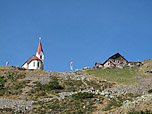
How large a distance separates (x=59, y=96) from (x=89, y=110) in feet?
39.5

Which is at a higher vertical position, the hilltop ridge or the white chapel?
the white chapel

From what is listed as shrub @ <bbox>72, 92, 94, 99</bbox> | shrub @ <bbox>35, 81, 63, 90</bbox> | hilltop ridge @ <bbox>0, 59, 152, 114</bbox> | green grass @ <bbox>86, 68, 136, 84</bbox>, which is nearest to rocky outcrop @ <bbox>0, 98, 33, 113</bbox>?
hilltop ridge @ <bbox>0, 59, 152, 114</bbox>

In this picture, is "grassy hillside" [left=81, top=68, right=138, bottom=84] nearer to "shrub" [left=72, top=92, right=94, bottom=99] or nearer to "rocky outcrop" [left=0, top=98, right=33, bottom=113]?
"shrub" [left=72, top=92, right=94, bottom=99]

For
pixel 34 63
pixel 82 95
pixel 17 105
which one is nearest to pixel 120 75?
pixel 34 63

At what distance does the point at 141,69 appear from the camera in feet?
299

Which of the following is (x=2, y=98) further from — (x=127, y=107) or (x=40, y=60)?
(x=40, y=60)

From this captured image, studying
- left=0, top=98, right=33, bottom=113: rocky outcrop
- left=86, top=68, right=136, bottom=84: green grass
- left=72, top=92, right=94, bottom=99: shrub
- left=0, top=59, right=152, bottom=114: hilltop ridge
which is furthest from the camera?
left=86, top=68, right=136, bottom=84: green grass

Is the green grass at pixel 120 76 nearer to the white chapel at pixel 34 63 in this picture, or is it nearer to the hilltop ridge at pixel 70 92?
the hilltop ridge at pixel 70 92

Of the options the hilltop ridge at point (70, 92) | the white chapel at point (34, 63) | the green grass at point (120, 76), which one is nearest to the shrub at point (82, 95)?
the hilltop ridge at point (70, 92)

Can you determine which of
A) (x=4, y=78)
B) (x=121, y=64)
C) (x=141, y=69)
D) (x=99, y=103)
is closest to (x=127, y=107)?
(x=99, y=103)

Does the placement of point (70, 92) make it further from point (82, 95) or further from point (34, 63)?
point (34, 63)

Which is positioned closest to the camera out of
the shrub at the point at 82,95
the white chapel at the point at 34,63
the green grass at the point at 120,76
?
the shrub at the point at 82,95

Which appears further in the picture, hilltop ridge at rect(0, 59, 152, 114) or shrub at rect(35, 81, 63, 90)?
shrub at rect(35, 81, 63, 90)

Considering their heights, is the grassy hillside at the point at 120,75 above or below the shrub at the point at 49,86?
above
